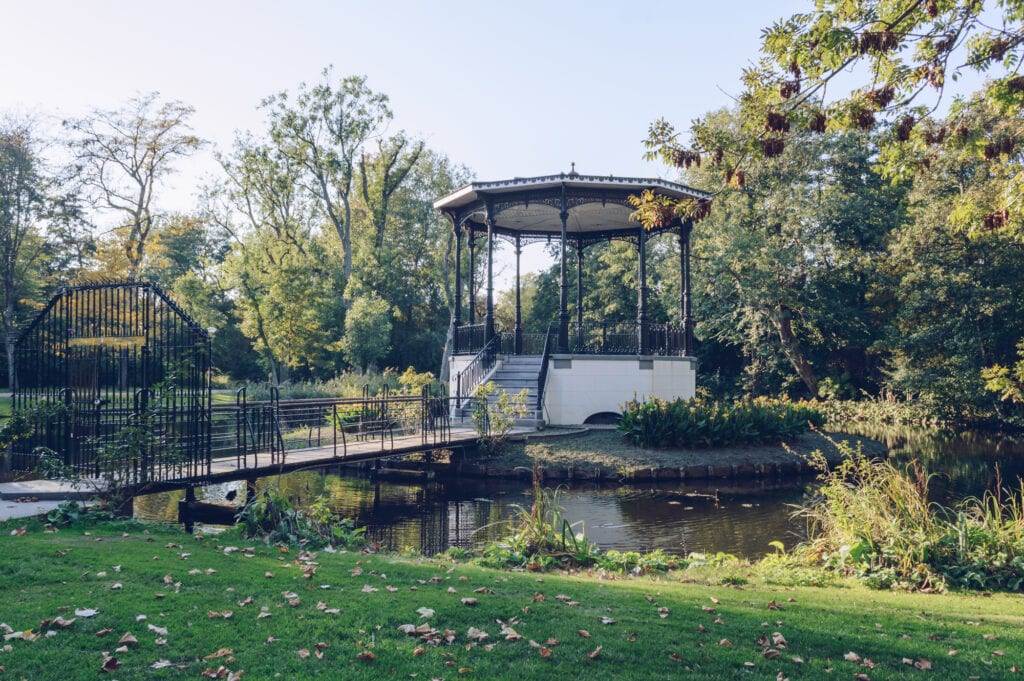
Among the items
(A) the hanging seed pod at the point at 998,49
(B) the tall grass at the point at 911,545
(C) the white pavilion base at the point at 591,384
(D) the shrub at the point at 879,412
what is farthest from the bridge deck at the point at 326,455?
(D) the shrub at the point at 879,412

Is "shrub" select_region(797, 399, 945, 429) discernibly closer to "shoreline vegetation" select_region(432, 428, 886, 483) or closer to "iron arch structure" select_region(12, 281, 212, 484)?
"shoreline vegetation" select_region(432, 428, 886, 483)

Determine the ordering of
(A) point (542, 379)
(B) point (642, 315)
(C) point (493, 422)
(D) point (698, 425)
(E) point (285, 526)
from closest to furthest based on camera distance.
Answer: (E) point (285, 526) < (C) point (493, 422) < (D) point (698, 425) < (A) point (542, 379) < (B) point (642, 315)

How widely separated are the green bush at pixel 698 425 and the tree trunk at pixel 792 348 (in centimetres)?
1260

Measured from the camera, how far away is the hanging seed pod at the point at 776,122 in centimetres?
588

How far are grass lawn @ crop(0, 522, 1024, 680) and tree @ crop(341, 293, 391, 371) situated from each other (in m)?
22.9

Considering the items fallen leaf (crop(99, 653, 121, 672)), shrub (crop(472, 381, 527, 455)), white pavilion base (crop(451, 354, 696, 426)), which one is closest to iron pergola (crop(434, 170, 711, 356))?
white pavilion base (crop(451, 354, 696, 426))

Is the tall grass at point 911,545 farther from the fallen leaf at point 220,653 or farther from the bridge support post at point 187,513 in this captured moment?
the bridge support post at point 187,513

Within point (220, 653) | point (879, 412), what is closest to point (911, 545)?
point (220, 653)

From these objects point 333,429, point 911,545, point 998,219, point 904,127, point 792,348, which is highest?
point 904,127

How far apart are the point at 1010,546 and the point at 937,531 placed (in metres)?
0.62

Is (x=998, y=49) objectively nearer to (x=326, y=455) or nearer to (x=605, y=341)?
(x=326, y=455)

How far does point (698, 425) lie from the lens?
15.7 meters

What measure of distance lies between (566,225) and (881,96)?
14.4m

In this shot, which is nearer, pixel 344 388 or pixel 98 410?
pixel 98 410
